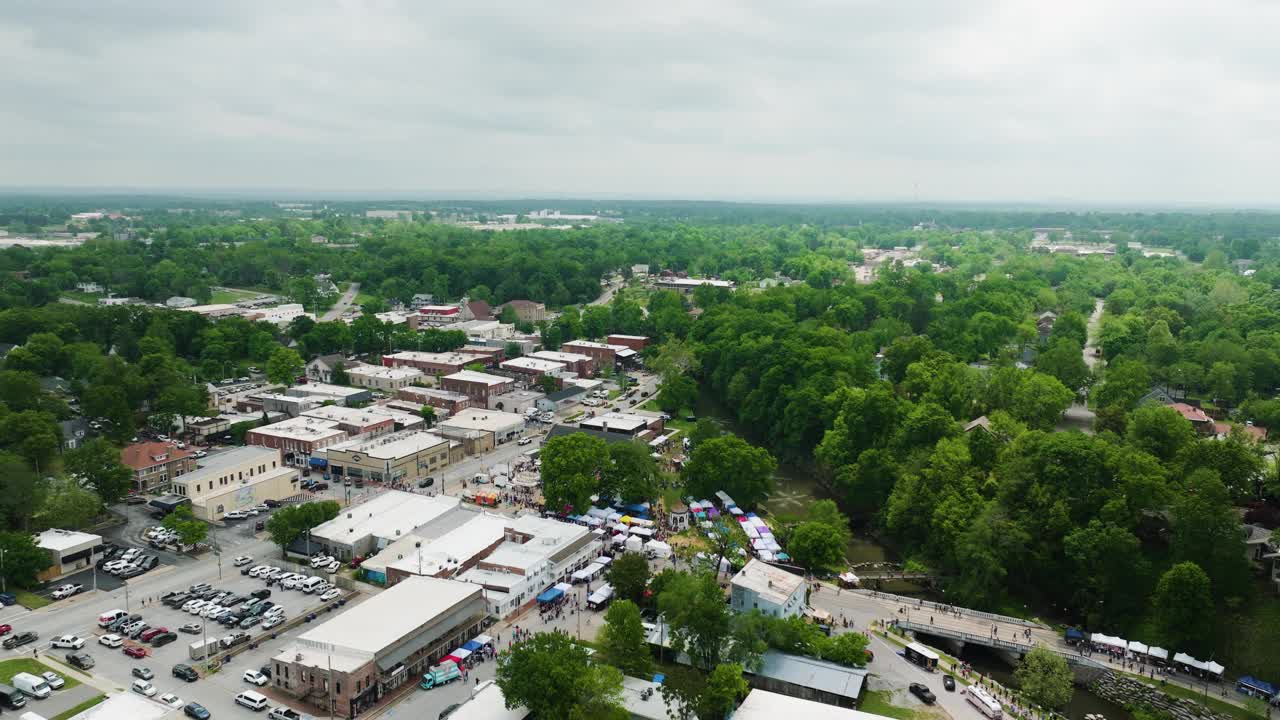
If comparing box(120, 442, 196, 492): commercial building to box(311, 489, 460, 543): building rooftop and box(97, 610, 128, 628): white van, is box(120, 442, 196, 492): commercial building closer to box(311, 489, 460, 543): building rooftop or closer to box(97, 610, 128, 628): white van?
box(311, 489, 460, 543): building rooftop

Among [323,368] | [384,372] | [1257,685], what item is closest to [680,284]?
[384,372]

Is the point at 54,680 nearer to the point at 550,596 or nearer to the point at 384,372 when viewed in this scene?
the point at 550,596

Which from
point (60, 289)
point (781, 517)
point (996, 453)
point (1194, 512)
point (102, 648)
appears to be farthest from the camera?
point (60, 289)

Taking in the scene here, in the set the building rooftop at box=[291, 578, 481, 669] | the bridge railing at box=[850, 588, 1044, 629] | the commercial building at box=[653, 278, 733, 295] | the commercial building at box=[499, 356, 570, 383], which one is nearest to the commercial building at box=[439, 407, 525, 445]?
the commercial building at box=[499, 356, 570, 383]

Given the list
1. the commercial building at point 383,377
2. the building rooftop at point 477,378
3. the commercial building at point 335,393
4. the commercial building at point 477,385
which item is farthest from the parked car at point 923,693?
the commercial building at point 383,377

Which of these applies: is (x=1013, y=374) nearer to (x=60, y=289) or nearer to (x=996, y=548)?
(x=996, y=548)

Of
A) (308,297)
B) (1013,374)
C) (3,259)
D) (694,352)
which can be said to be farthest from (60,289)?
(1013,374)

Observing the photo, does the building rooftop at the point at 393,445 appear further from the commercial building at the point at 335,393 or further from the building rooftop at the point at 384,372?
the building rooftop at the point at 384,372
